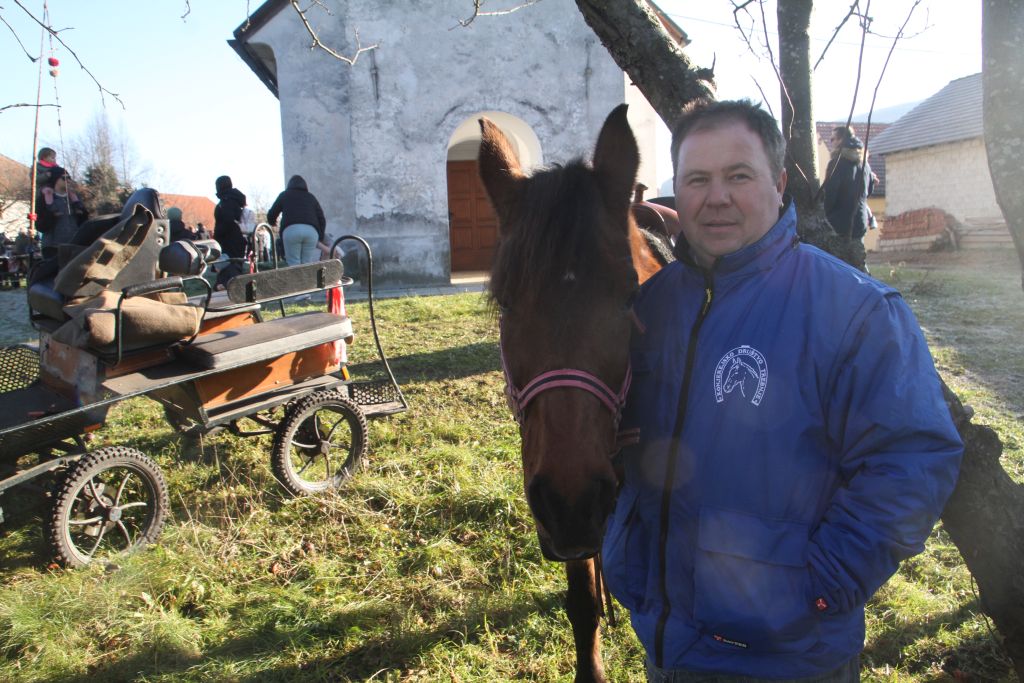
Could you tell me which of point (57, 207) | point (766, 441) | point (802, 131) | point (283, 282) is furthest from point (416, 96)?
point (766, 441)

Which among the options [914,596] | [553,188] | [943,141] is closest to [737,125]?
[553,188]

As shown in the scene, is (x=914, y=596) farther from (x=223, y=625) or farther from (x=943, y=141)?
(x=943, y=141)

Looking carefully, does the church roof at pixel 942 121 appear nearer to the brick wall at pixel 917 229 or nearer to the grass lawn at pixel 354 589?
the brick wall at pixel 917 229

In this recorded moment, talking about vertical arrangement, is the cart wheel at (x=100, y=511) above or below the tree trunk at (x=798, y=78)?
below

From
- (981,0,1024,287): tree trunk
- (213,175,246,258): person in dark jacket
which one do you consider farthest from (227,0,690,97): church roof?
(981,0,1024,287): tree trunk

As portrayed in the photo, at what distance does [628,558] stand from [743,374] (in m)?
0.57

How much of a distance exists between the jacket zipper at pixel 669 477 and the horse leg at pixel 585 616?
2.91 feet

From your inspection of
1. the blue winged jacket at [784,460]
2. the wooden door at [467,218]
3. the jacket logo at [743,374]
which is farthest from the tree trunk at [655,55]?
the wooden door at [467,218]

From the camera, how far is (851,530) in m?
1.21

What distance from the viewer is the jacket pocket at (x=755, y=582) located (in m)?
1.27

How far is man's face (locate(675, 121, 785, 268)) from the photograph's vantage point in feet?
4.73

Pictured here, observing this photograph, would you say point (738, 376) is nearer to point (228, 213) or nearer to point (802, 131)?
point (802, 131)

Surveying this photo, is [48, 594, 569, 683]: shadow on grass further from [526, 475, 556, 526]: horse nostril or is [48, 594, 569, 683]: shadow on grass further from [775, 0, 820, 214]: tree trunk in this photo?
[775, 0, 820, 214]: tree trunk

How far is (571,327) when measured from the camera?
1.52m
